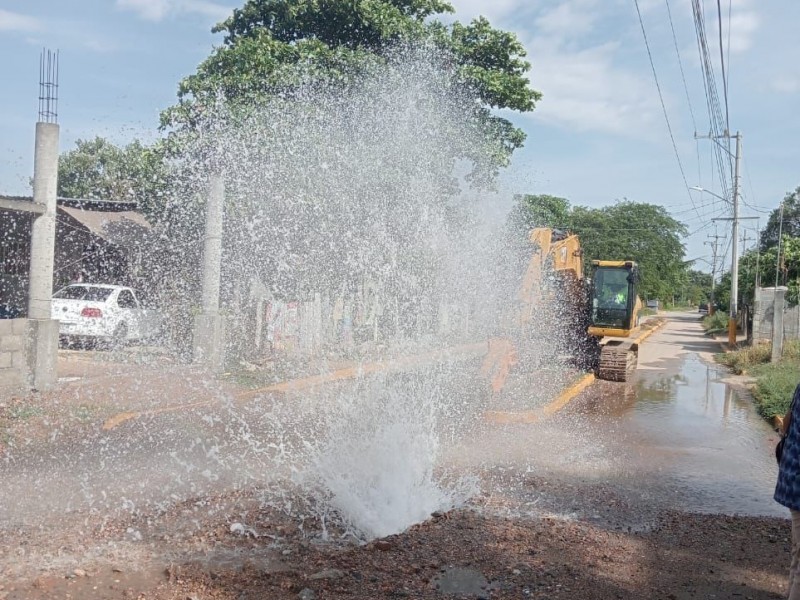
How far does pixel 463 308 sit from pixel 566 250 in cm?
610

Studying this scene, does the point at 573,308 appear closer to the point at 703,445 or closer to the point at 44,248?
the point at 703,445

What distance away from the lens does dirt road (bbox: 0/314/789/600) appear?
13.5ft

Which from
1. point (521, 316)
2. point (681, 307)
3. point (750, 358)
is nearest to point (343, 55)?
point (521, 316)

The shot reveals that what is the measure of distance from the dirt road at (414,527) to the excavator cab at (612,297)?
25.1 ft

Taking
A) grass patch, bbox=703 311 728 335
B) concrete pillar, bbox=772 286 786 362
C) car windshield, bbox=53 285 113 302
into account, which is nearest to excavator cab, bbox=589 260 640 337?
concrete pillar, bbox=772 286 786 362

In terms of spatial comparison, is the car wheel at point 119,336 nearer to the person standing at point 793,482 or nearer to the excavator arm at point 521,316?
the excavator arm at point 521,316

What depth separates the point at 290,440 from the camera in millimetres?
8305

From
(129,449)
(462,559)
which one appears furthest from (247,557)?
(129,449)

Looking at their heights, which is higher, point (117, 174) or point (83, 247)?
point (117, 174)

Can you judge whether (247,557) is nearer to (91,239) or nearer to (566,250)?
(566,250)

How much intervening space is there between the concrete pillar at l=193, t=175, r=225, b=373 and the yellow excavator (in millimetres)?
4852

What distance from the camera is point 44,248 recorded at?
32.7ft

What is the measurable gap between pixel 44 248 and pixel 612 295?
12362mm

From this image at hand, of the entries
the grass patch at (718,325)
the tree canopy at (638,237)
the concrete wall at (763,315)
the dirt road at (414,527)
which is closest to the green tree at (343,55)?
the dirt road at (414,527)
